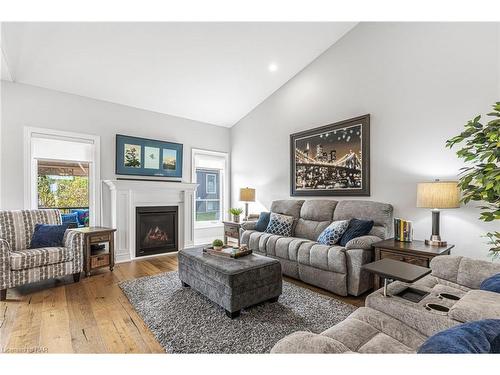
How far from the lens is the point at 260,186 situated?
16.5ft

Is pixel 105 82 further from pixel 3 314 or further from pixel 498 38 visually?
pixel 498 38

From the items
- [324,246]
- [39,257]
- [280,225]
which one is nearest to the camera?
[39,257]

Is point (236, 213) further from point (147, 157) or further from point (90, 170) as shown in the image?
point (90, 170)

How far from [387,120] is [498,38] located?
3.85ft

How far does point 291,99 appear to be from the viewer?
441 centimetres

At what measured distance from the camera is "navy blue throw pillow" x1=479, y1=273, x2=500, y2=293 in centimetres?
147

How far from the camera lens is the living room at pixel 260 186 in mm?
1723

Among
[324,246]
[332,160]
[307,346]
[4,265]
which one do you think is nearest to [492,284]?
[307,346]

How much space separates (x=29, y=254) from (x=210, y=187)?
3.36 metres

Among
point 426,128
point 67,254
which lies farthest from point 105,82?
point 426,128

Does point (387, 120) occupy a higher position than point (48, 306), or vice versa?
point (387, 120)

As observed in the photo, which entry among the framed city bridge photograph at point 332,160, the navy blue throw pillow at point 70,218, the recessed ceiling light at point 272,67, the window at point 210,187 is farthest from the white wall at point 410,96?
the navy blue throw pillow at point 70,218

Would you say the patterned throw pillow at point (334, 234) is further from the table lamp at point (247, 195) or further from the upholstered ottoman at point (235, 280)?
the table lamp at point (247, 195)

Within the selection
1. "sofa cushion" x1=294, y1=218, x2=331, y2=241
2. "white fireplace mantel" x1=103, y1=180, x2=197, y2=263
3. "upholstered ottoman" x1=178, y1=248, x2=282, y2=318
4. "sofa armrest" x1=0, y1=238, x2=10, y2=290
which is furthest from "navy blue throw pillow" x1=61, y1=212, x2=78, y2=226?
"sofa cushion" x1=294, y1=218, x2=331, y2=241
